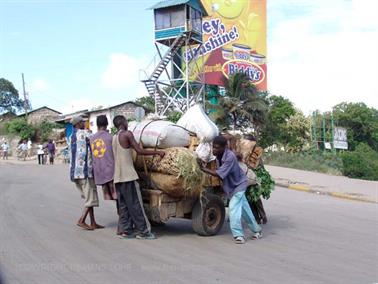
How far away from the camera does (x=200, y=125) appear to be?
25.9 ft

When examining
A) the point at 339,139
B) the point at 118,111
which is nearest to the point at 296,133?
the point at 339,139

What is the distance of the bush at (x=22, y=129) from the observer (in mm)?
46188

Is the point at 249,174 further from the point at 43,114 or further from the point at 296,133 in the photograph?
the point at 43,114

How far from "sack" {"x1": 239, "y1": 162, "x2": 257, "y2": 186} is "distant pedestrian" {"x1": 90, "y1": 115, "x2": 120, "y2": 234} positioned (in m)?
2.14

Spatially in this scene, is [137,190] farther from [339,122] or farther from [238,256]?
[339,122]

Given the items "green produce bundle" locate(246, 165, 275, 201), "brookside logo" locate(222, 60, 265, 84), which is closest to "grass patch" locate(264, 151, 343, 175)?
"brookside logo" locate(222, 60, 265, 84)

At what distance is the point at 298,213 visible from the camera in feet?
37.2

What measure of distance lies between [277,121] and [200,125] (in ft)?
144

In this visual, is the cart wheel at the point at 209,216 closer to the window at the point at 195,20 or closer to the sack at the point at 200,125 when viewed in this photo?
the sack at the point at 200,125

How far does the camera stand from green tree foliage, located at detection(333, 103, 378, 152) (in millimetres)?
59969

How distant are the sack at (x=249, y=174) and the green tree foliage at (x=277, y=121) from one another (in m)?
32.0

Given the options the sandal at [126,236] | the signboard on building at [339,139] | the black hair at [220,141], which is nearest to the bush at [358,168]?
the signboard on building at [339,139]

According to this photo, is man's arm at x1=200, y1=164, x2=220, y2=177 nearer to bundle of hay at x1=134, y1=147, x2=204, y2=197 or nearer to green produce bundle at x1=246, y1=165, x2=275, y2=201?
bundle of hay at x1=134, y1=147, x2=204, y2=197

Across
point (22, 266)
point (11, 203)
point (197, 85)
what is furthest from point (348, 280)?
point (197, 85)
